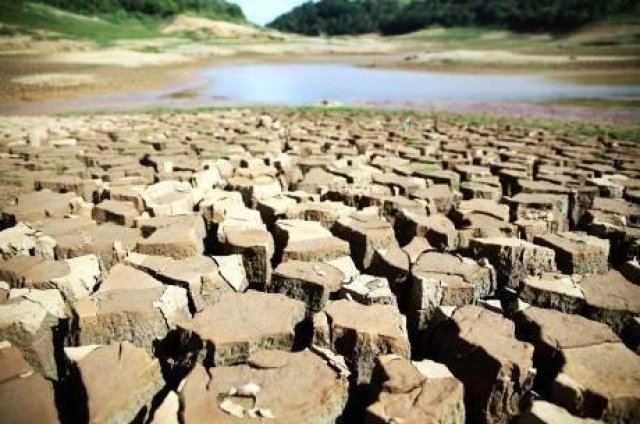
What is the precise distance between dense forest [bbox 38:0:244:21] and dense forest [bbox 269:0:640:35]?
19.9m

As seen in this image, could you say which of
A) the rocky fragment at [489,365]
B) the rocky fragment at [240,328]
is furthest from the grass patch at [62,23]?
the rocky fragment at [489,365]

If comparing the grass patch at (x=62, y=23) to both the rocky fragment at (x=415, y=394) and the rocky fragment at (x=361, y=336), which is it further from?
the rocky fragment at (x=415, y=394)

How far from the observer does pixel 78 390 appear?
149 cm

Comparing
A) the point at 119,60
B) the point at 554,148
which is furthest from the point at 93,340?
the point at 119,60

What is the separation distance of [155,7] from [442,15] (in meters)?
36.8

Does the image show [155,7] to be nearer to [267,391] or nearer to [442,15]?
[442,15]

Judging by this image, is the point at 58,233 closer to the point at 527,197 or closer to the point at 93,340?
the point at 93,340

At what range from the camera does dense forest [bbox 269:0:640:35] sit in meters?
47.9

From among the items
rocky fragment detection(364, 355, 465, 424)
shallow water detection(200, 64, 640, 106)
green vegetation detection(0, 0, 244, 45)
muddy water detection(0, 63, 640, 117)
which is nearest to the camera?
rocky fragment detection(364, 355, 465, 424)

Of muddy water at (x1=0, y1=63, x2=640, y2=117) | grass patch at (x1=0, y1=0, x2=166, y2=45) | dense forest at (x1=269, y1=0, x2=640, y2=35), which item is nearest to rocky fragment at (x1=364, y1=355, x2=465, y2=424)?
muddy water at (x1=0, y1=63, x2=640, y2=117)

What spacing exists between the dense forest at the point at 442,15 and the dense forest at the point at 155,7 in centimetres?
1987

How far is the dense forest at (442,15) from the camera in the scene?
4794 cm

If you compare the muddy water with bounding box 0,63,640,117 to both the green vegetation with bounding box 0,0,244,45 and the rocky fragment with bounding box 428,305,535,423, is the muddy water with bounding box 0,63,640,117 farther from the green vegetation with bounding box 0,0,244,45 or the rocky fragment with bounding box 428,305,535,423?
the green vegetation with bounding box 0,0,244,45

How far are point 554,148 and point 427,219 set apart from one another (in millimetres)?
3278
